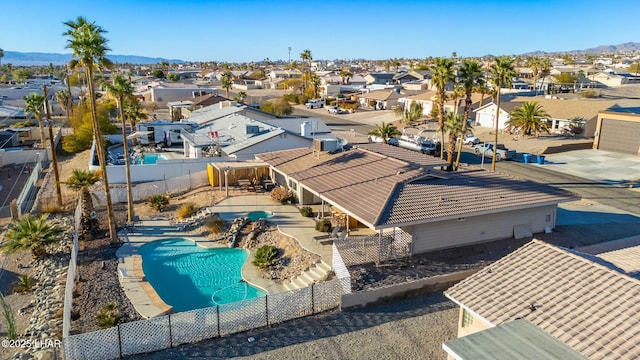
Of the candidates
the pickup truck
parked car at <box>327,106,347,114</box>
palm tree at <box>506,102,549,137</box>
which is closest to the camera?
the pickup truck

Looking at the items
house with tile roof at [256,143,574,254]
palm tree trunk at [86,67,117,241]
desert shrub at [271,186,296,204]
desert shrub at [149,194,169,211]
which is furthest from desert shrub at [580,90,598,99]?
palm tree trunk at [86,67,117,241]

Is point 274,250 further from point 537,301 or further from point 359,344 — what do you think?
point 537,301

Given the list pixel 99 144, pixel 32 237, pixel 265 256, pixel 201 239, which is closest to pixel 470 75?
pixel 265 256

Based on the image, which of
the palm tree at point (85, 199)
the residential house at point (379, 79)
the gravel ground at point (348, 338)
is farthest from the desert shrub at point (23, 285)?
the residential house at point (379, 79)

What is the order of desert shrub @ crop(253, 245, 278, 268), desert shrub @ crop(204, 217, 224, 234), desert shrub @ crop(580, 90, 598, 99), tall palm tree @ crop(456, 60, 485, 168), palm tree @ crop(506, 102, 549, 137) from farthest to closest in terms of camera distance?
desert shrub @ crop(580, 90, 598, 99)
palm tree @ crop(506, 102, 549, 137)
tall palm tree @ crop(456, 60, 485, 168)
desert shrub @ crop(204, 217, 224, 234)
desert shrub @ crop(253, 245, 278, 268)

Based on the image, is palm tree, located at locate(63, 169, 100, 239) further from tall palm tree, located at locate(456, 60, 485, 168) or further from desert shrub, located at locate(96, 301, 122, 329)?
tall palm tree, located at locate(456, 60, 485, 168)

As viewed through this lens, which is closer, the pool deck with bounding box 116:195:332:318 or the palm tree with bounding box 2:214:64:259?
the pool deck with bounding box 116:195:332:318

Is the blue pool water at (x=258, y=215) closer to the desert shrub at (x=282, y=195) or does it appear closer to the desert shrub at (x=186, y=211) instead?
the desert shrub at (x=282, y=195)
